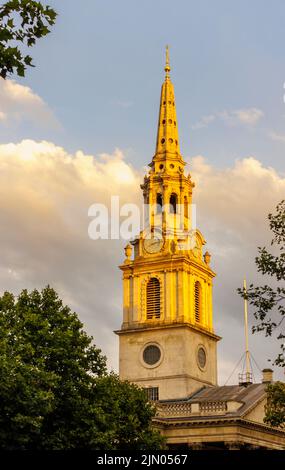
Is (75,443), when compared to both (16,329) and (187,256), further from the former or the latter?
(187,256)

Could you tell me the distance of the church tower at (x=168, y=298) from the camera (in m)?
88.3

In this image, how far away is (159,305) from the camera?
296 ft

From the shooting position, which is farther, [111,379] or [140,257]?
[140,257]

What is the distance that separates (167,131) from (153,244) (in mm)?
13016

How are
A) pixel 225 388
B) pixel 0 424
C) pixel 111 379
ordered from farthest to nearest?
pixel 225 388
pixel 111 379
pixel 0 424

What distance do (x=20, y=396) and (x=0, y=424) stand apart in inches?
68.9

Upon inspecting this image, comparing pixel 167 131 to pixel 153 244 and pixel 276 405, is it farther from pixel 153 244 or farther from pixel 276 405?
pixel 276 405

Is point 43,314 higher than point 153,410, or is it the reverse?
point 43,314

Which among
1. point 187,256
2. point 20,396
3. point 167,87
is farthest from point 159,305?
point 20,396

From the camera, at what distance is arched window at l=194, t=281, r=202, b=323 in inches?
3615

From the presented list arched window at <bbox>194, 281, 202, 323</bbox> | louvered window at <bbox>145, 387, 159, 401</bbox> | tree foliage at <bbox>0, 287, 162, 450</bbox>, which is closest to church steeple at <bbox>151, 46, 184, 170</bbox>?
arched window at <bbox>194, 281, 202, 323</bbox>

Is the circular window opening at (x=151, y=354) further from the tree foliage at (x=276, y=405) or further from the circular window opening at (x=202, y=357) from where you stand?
the tree foliage at (x=276, y=405)

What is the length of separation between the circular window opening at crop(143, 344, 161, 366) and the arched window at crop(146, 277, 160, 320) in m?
2.91

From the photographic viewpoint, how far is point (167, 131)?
98.2 meters
